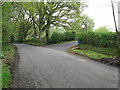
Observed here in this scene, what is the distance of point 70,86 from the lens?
12.3ft

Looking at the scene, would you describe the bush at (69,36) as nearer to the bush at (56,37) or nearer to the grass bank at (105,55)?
the bush at (56,37)

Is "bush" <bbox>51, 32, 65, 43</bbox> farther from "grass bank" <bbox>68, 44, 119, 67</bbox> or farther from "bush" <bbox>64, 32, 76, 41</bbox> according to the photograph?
"grass bank" <bbox>68, 44, 119, 67</bbox>

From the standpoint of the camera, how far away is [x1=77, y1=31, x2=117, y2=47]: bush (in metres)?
10.1

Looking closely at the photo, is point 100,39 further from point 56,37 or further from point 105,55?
point 56,37

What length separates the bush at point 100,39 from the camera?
10.1m

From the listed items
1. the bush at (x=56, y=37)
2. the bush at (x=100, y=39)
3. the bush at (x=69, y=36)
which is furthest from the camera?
the bush at (x=69, y=36)

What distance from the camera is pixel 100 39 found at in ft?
38.7

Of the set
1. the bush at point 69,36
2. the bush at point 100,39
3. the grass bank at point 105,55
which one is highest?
the bush at point 69,36

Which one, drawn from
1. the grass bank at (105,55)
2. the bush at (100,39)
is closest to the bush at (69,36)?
the bush at (100,39)

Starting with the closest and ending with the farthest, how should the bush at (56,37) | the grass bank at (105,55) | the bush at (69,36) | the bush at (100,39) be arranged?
the grass bank at (105,55) < the bush at (100,39) < the bush at (56,37) < the bush at (69,36)

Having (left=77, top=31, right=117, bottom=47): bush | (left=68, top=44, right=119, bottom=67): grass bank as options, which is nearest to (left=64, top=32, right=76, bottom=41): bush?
(left=77, top=31, right=117, bottom=47): bush

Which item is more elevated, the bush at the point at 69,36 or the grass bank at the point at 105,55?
the bush at the point at 69,36

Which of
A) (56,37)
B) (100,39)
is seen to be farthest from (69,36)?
(100,39)

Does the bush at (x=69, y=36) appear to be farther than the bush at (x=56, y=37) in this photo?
Yes
